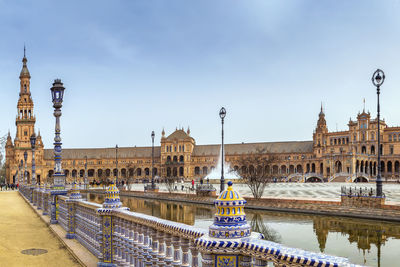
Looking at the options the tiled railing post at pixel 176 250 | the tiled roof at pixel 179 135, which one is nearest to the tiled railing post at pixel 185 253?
the tiled railing post at pixel 176 250

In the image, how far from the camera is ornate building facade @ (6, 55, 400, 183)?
104438 mm

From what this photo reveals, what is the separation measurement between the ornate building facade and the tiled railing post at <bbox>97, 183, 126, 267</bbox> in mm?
99708

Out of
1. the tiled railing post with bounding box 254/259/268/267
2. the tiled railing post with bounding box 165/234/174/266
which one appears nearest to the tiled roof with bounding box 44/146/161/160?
the tiled railing post with bounding box 165/234/174/266

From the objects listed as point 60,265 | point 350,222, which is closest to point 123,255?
point 60,265

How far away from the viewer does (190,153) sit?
13038 centimetres

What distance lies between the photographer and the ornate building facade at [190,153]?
343 feet

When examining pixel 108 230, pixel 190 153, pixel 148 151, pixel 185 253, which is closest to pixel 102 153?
pixel 148 151

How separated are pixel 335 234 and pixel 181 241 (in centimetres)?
1461

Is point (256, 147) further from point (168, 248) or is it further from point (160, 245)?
point (168, 248)

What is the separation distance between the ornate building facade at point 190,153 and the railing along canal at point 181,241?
327 feet

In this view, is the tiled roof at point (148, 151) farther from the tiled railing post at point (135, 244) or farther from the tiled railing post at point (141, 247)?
the tiled railing post at point (141, 247)

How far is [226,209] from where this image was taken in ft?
11.1

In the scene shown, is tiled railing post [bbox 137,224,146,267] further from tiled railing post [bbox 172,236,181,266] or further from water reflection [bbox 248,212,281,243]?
water reflection [bbox 248,212,281,243]

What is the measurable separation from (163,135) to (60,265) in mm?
125718
